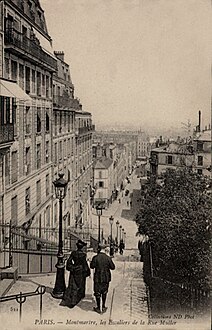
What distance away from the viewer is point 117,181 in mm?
5238

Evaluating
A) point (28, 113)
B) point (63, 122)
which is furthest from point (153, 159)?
point (28, 113)

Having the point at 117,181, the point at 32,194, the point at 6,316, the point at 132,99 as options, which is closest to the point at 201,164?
the point at 132,99

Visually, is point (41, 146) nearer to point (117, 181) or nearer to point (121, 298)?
point (117, 181)

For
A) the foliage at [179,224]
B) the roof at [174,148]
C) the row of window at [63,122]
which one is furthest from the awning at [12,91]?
the foliage at [179,224]

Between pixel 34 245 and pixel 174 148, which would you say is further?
pixel 174 148

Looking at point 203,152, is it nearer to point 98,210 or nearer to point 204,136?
point 204,136

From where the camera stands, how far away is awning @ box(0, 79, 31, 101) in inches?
150

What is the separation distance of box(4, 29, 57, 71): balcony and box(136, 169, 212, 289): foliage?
5.63 ft

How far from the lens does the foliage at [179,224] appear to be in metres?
4.02

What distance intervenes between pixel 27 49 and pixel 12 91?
436 millimetres

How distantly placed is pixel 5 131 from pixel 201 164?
1.82m

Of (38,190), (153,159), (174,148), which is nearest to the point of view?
(38,190)

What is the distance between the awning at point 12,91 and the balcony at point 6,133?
0.26m

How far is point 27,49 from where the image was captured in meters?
4.06
